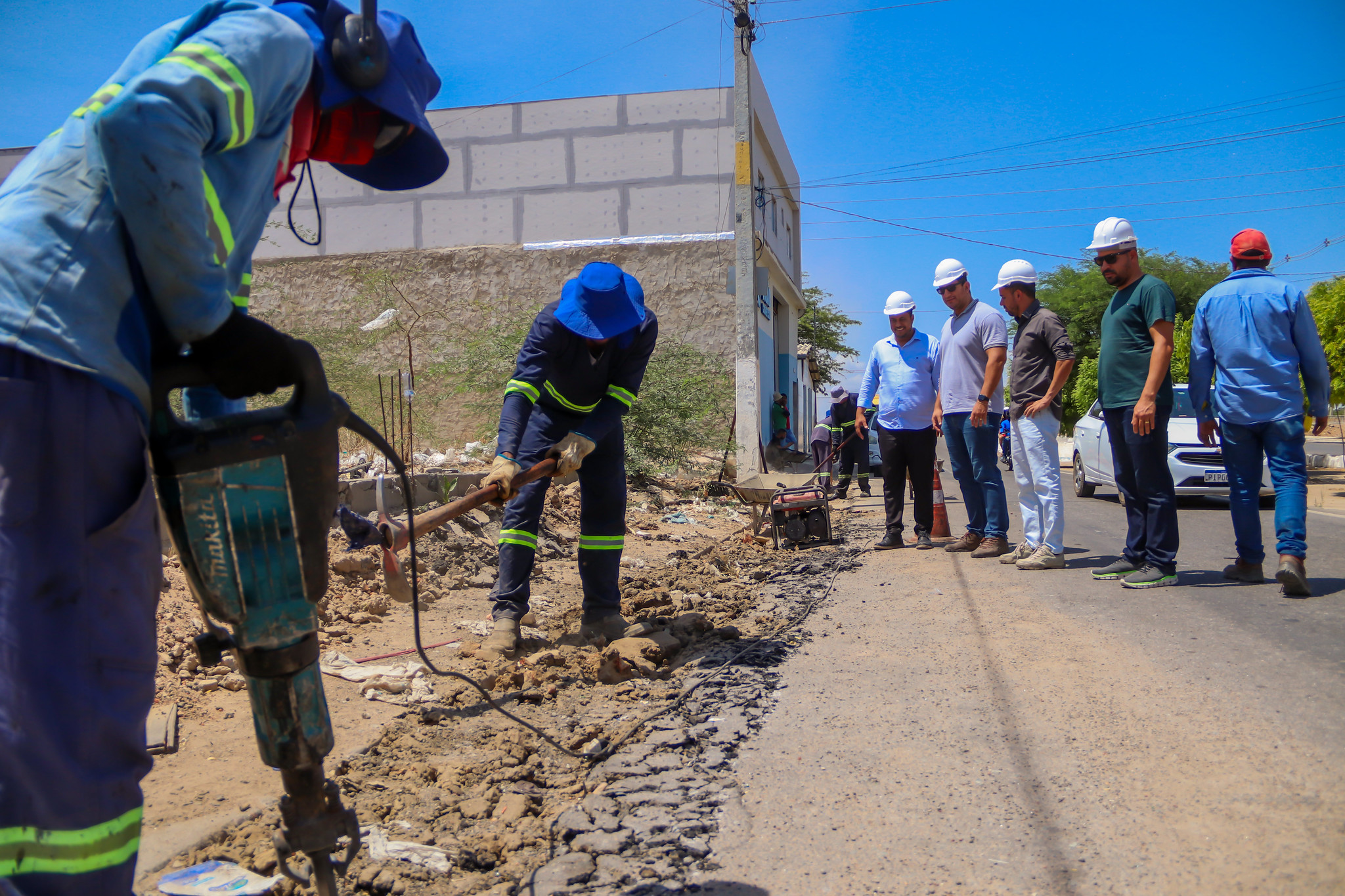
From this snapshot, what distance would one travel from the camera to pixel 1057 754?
8.64ft

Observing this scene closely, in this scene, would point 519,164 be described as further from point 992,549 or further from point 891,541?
point 992,549

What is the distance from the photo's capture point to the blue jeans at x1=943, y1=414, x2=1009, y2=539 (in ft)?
20.9

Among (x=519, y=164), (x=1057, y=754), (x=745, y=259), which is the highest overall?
(x=519, y=164)

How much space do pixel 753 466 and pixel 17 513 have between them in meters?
13.0

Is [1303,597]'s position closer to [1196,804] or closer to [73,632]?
[1196,804]

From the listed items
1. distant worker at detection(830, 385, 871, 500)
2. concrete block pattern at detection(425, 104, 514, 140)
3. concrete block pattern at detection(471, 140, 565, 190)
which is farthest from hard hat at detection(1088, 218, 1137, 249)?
concrete block pattern at detection(425, 104, 514, 140)

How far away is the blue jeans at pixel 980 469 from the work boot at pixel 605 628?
3067 millimetres

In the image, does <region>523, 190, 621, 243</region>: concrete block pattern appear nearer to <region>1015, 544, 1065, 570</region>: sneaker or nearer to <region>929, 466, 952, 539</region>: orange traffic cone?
<region>929, 466, 952, 539</region>: orange traffic cone

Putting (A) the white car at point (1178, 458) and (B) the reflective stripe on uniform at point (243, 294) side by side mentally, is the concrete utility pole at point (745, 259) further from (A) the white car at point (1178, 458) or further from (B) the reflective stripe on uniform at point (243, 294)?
(B) the reflective stripe on uniform at point (243, 294)

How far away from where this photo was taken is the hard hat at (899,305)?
24.3 feet

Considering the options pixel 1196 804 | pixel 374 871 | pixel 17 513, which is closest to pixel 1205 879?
pixel 1196 804

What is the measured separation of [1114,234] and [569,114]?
1215 centimetres

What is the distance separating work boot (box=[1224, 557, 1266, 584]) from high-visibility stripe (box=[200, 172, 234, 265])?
17.9 feet

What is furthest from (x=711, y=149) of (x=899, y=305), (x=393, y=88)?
(x=393, y=88)
